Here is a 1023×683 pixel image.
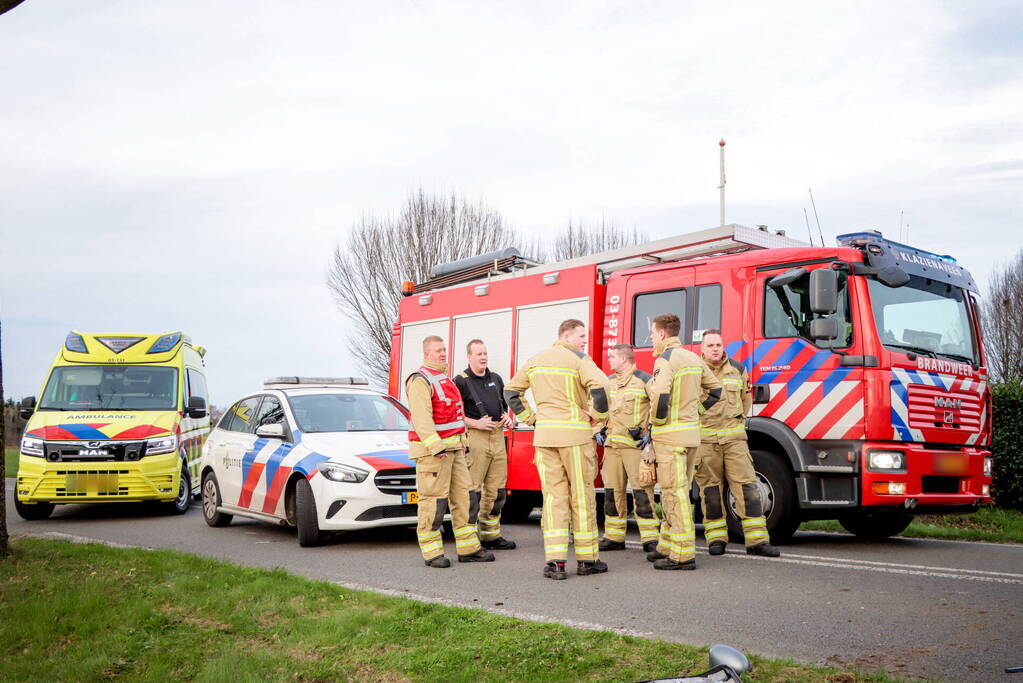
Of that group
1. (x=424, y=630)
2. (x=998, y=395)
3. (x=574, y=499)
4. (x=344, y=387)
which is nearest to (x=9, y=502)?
(x=344, y=387)

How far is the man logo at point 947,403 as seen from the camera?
8.68 metres

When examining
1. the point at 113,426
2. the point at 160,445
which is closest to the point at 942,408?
the point at 160,445

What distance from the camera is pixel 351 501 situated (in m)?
8.84

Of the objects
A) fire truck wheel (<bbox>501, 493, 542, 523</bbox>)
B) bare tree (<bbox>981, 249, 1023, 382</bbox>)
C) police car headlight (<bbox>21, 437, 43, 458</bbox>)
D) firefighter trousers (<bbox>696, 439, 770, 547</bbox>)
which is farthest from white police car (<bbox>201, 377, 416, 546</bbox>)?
bare tree (<bbox>981, 249, 1023, 382</bbox>)

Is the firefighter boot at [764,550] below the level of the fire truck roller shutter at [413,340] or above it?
below

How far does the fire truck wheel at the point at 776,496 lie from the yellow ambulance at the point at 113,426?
758 cm

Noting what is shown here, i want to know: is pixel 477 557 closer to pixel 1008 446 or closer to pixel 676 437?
pixel 676 437

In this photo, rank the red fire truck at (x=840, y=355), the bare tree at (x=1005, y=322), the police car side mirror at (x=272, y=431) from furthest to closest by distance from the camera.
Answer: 1. the bare tree at (x=1005, y=322)
2. the police car side mirror at (x=272, y=431)
3. the red fire truck at (x=840, y=355)

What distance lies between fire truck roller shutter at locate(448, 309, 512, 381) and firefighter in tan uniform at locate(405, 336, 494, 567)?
3104 mm

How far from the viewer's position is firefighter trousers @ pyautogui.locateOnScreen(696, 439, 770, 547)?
8234mm

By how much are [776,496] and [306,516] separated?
4.38 m

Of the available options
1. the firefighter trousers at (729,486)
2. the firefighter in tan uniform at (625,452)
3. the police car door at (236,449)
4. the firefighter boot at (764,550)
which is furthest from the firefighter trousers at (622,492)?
the police car door at (236,449)

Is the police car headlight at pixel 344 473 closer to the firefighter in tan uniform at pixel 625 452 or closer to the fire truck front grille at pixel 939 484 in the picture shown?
the firefighter in tan uniform at pixel 625 452

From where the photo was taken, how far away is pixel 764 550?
8.12 m
